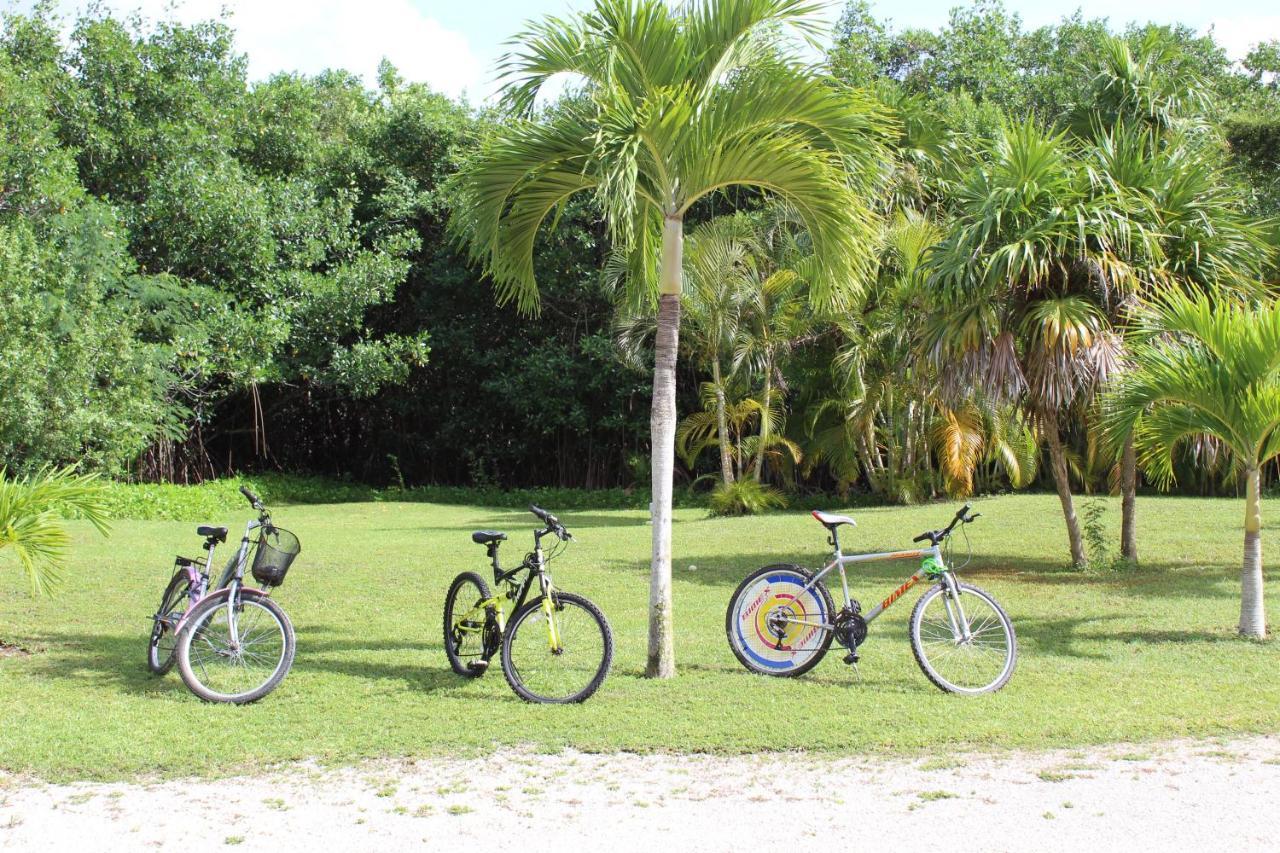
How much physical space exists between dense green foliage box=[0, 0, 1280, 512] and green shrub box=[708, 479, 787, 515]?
0.72 meters

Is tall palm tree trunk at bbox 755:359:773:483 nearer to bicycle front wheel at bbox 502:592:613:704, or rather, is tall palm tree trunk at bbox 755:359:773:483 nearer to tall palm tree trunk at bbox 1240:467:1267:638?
tall palm tree trunk at bbox 1240:467:1267:638

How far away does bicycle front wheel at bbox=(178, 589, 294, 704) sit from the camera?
18.7 feet

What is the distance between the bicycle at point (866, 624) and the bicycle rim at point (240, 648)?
2491 mm

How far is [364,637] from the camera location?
764 centimetres

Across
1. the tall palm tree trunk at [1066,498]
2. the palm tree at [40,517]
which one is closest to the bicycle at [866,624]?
the palm tree at [40,517]

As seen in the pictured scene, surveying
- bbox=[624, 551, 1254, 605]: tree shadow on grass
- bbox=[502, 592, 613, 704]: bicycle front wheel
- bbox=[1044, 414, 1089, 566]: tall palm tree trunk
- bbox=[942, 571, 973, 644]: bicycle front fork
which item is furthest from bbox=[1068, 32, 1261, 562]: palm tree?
bbox=[502, 592, 613, 704]: bicycle front wheel

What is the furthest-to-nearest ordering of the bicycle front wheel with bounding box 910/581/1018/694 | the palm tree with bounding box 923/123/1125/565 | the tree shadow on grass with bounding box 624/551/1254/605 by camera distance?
the palm tree with bounding box 923/123/1125/565
the tree shadow on grass with bounding box 624/551/1254/605
the bicycle front wheel with bounding box 910/581/1018/694

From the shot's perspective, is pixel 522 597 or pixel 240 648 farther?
pixel 522 597

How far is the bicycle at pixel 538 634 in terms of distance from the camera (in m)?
5.73

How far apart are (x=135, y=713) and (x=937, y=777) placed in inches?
153

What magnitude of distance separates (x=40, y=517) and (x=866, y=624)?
15.6ft

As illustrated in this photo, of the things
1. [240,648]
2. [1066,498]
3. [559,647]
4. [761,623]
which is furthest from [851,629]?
[1066,498]

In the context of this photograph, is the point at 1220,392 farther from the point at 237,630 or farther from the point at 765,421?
the point at 765,421

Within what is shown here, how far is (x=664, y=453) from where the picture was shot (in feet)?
20.5
